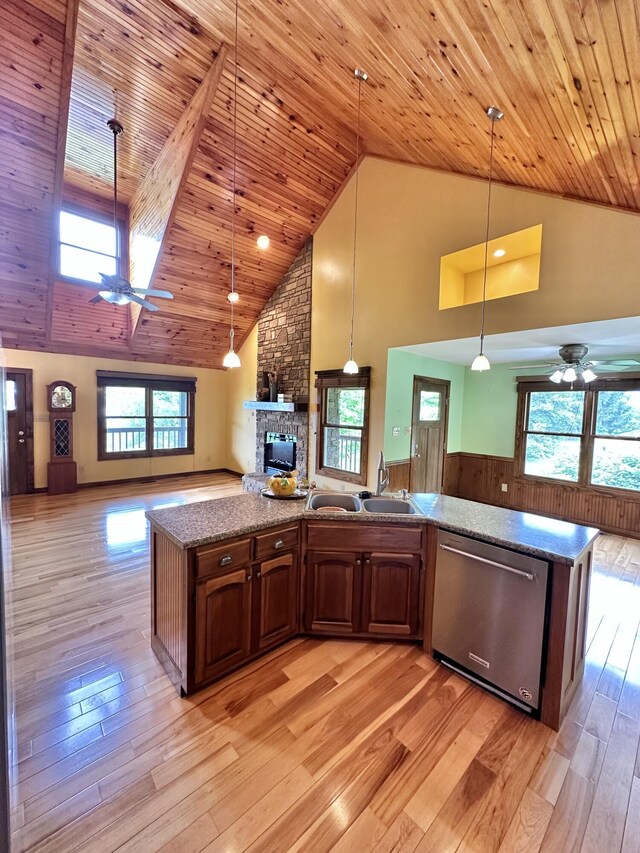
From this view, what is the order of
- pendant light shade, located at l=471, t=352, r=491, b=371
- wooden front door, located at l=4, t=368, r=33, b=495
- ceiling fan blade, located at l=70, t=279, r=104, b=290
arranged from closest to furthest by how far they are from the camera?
pendant light shade, located at l=471, t=352, r=491, b=371 → ceiling fan blade, located at l=70, t=279, r=104, b=290 → wooden front door, located at l=4, t=368, r=33, b=495

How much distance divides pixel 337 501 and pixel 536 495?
414 centimetres

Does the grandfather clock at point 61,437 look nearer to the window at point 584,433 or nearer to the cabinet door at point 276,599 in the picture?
the cabinet door at point 276,599

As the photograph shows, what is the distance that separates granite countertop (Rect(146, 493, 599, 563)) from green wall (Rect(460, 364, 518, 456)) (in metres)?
3.65

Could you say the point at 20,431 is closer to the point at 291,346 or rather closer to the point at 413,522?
the point at 291,346

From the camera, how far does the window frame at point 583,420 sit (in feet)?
15.4

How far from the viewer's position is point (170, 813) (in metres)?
1.47

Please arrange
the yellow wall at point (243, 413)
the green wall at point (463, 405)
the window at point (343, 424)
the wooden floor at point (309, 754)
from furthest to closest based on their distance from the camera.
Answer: the yellow wall at point (243, 413) → the window at point (343, 424) → the green wall at point (463, 405) → the wooden floor at point (309, 754)

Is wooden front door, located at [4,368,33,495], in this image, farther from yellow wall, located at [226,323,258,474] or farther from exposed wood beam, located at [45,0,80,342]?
yellow wall, located at [226,323,258,474]

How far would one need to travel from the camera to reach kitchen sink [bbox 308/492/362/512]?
2760 millimetres

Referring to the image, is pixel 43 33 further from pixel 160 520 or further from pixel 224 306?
pixel 160 520

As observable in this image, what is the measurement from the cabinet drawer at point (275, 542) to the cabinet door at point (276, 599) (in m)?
0.05

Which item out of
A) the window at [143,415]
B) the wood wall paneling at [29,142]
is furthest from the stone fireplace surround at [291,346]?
the wood wall paneling at [29,142]

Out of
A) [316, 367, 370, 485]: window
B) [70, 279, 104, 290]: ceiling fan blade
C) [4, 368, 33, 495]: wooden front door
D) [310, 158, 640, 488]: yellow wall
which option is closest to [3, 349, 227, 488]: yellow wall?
[4, 368, 33, 495]: wooden front door

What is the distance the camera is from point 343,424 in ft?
17.8
